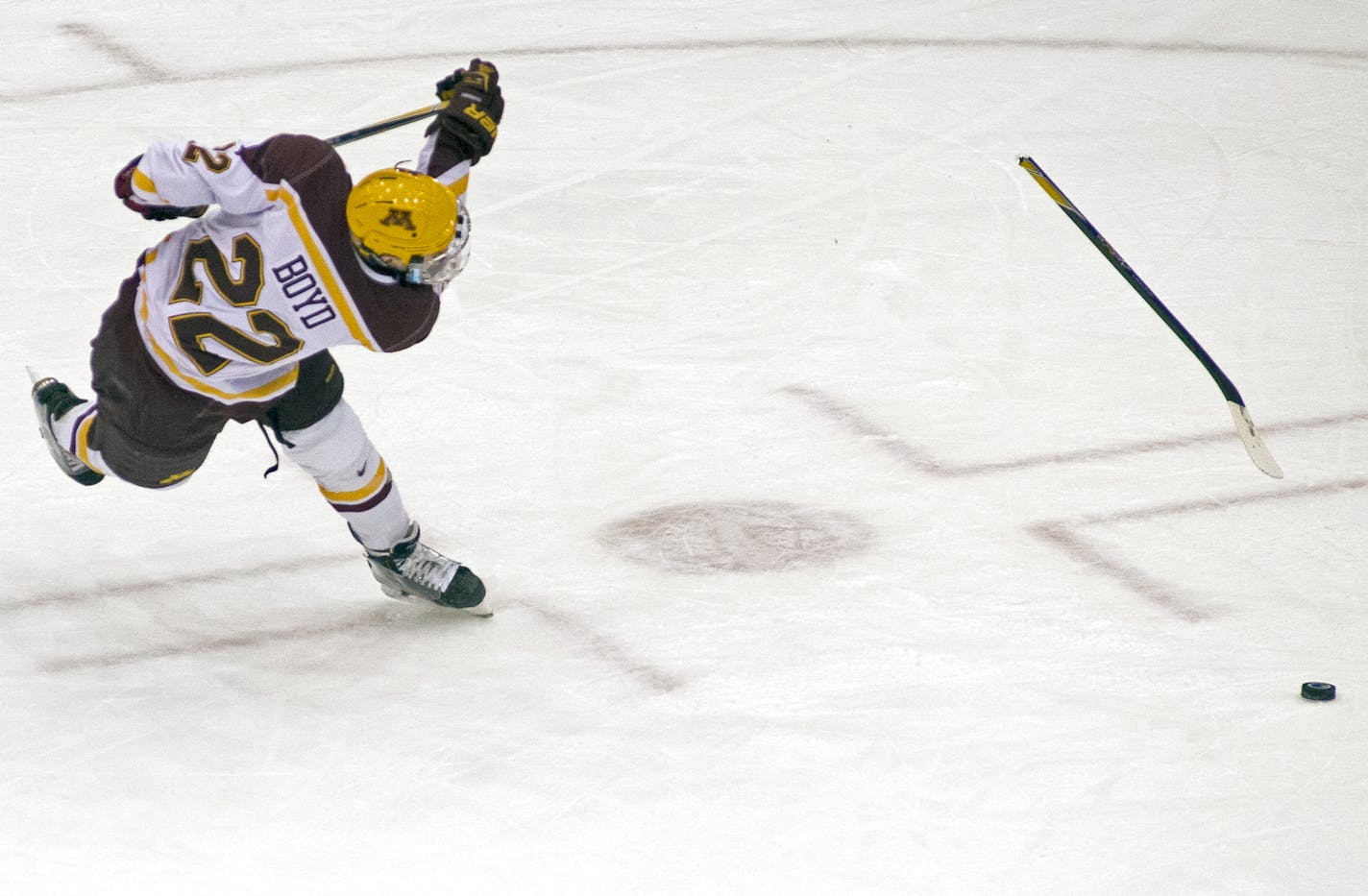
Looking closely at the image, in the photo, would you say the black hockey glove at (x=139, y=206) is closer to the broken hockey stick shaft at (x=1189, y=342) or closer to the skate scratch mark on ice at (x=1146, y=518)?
the broken hockey stick shaft at (x=1189, y=342)

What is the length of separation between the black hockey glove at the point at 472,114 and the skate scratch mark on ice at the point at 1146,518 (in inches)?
64.6

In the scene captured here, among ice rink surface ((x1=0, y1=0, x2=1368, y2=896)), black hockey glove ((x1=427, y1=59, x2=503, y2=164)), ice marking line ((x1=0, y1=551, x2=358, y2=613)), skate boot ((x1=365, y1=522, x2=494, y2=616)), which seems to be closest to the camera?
ice rink surface ((x1=0, y1=0, x2=1368, y2=896))

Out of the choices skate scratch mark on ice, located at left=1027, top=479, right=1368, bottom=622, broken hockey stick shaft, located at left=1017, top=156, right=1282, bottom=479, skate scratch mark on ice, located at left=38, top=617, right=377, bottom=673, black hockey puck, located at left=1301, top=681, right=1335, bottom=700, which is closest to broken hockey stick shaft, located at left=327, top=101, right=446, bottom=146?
skate scratch mark on ice, located at left=38, top=617, right=377, bottom=673

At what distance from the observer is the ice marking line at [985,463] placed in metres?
4.88

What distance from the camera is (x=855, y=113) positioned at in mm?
7324

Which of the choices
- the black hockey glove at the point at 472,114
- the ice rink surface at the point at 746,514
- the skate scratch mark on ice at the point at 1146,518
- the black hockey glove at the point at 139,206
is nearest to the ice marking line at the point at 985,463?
the ice rink surface at the point at 746,514

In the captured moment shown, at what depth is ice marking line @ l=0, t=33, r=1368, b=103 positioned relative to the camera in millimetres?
7625

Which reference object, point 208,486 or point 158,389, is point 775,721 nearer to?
point 158,389

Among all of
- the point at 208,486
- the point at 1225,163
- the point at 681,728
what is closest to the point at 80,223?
the point at 208,486

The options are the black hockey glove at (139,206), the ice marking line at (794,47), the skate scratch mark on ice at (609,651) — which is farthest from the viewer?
the ice marking line at (794,47)

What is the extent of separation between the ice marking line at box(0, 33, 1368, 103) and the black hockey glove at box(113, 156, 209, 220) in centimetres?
408

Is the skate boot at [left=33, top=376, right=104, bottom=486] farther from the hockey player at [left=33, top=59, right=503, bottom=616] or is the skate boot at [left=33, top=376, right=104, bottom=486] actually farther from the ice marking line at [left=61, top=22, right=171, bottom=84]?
the ice marking line at [left=61, top=22, right=171, bottom=84]

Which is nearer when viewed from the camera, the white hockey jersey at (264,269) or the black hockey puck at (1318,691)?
the white hockey jersey at (264,269)

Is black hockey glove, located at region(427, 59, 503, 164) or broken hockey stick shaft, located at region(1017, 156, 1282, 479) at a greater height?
black hockey glove, located at region(427, 59, 503, 164)
